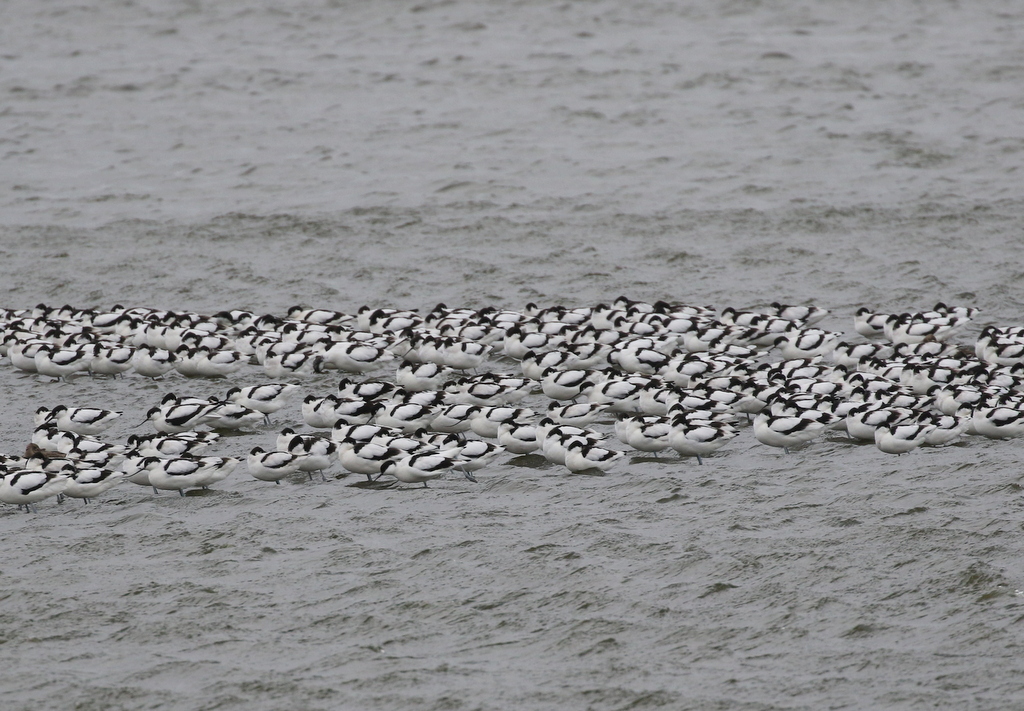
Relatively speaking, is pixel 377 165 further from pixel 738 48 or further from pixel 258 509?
pixel 258 509

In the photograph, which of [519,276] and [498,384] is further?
[519,276]

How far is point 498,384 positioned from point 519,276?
789cm

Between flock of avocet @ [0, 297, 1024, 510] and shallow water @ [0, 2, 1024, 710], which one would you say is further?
flock of avocet @ [0, 297, 1024, 510]

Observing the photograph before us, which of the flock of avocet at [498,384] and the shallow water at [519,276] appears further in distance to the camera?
the flock of avocet at [498,384]

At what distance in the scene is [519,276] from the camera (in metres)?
24.7

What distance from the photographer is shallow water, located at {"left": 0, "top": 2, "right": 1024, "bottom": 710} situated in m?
10.8

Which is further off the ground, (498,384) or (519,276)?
(498,384)

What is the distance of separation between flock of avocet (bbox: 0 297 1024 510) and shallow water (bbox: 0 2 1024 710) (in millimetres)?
333

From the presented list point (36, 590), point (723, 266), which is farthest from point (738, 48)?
Result: point (36, 590)

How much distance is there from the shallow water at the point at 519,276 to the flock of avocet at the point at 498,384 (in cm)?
33

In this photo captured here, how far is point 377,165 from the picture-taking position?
1280 inches

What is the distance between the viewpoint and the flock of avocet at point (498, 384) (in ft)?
47.8

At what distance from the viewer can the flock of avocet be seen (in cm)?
1457

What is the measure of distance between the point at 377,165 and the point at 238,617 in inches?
872
